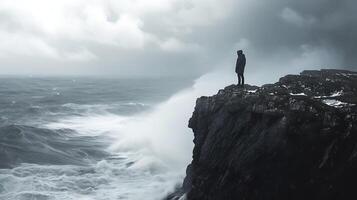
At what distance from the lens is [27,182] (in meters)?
24.0

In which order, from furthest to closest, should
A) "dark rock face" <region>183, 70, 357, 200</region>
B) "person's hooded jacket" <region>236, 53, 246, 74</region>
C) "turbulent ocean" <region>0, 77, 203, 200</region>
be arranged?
"turbulent ocean" <region>0, 77, 203, 200</region>
"person's hooded jacket" <region>236, 53, 246, 74</region>
"dark rock face" <region>183, 70, 357, 200</region>

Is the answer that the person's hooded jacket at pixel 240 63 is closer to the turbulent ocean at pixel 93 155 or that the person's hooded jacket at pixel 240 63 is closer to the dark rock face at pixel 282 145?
the dark rock face at pixel 282 145

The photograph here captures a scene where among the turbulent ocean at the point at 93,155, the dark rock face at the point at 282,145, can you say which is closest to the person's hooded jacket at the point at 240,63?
the dark rock face at the point at 282,145

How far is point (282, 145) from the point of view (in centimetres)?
1323

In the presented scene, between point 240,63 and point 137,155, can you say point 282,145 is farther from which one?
point 137,155

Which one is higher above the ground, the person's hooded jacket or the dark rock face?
the person's hooded jacket

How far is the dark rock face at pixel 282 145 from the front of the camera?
1220 cm

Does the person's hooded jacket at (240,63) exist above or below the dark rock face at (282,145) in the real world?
above

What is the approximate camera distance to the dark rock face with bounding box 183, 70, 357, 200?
40.0 feet

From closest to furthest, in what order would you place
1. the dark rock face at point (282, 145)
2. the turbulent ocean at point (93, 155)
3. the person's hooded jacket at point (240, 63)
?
the dark rock face at point (282, 145) → the person's hooded jacket at point (240, 63) → the turbulent ocean at point (93, 155)

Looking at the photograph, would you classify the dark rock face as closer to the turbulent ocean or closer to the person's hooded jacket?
the person's hooded jacket

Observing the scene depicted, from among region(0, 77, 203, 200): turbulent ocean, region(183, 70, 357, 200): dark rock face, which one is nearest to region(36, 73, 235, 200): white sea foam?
region(0, 77, 203, 200): turbulent ocean

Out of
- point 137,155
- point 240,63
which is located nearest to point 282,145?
point 240,63

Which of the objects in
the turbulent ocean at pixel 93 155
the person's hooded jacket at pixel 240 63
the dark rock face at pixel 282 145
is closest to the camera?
the dark rock face at pixel 282 145
